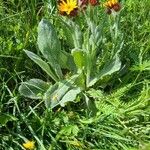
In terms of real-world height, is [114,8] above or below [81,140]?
above

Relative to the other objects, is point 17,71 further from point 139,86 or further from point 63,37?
point 139,86

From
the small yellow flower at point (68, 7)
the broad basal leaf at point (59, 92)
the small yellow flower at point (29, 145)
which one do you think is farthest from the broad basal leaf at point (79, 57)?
the small yellow flower at point (29, 145)

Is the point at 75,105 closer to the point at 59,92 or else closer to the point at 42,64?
the point at 59,92

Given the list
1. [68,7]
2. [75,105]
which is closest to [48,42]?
[68,7]

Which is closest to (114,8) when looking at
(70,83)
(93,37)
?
(93,37)

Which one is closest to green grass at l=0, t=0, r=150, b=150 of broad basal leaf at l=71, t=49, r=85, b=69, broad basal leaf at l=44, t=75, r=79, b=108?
broad basal leaf at l=44, t=75, r=79, b=108

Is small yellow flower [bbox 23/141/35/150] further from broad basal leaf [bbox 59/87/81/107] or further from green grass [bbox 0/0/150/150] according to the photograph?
broad basal leaf [bbox 59/87/81/107]
